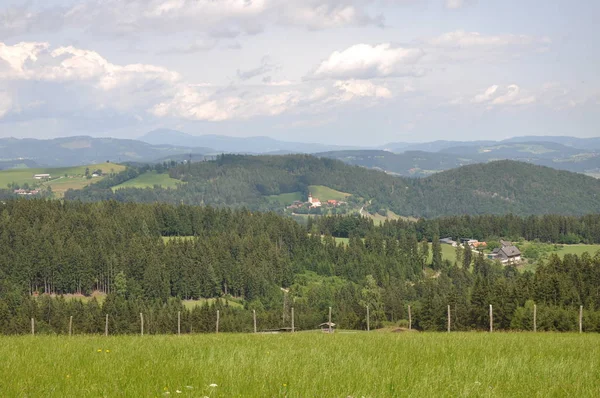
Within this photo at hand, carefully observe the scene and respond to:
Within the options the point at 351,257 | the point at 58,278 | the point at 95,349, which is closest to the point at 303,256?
the point at 351,257

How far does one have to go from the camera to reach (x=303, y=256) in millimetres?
183125

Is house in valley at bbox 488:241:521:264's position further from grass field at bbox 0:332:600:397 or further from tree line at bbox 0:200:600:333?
grass field at bbox 0:332:600:397

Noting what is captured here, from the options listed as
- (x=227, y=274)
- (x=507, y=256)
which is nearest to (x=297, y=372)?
(x=227, y=274)

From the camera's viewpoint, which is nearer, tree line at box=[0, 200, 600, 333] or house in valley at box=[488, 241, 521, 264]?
tree line at box=[0, 200, 600, 333]

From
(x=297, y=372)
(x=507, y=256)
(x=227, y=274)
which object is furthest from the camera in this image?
(x=507, y=256)

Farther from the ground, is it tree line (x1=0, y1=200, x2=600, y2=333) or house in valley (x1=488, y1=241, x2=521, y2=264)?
tree line (x1=0, y1=200, x2=600, y2=333)

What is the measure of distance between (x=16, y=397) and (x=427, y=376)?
7614mm

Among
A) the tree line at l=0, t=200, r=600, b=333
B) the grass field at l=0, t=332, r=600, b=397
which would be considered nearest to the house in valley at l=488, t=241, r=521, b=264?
the tree line at l=0, t=200, r=600, b=333

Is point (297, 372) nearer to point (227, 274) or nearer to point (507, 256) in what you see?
point (227, 274)

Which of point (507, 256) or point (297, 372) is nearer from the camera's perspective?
point (297, 372)

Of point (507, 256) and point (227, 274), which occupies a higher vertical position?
point (227, 274)

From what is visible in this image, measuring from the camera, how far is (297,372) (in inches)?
480

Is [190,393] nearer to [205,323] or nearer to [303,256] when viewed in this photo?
[205,323]

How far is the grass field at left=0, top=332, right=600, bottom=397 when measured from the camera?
10.5 meters
